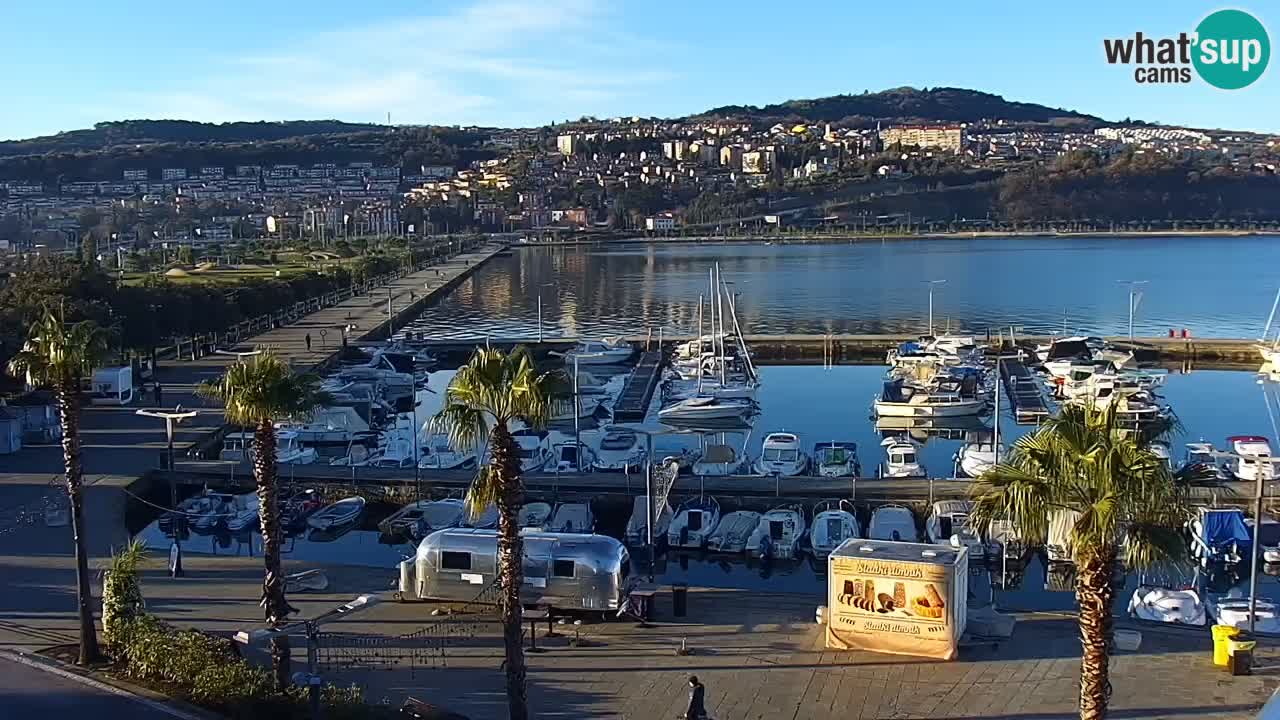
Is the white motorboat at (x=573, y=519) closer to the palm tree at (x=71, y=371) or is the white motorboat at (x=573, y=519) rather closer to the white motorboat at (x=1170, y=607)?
the white motorboat at (x=1170, y=607)

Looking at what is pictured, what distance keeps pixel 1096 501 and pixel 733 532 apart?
35.1 feet

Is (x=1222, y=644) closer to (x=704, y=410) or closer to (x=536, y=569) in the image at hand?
(x=536, y=569)

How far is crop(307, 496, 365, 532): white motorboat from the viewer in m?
17.8

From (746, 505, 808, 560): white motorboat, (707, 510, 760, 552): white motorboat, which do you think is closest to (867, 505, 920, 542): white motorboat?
(746, 505, 808, 560): white motorboat

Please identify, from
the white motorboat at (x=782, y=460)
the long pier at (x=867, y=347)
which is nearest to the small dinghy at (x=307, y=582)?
the white motorboat at (x=782, y=460)

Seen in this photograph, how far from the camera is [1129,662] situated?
936cm

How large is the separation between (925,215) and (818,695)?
13122 centimetres

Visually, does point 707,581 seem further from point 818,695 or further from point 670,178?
point 670,178

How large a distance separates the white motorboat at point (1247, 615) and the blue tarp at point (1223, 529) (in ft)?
9.35

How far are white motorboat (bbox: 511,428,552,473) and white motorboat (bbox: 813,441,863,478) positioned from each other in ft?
14.2

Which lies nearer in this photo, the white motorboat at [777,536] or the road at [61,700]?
the road at [61,700]

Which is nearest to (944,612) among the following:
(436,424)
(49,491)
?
(436,424)

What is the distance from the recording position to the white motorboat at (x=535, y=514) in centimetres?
1717

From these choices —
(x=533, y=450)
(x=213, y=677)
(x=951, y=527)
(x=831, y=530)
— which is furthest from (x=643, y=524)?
(x=213, y=677)
